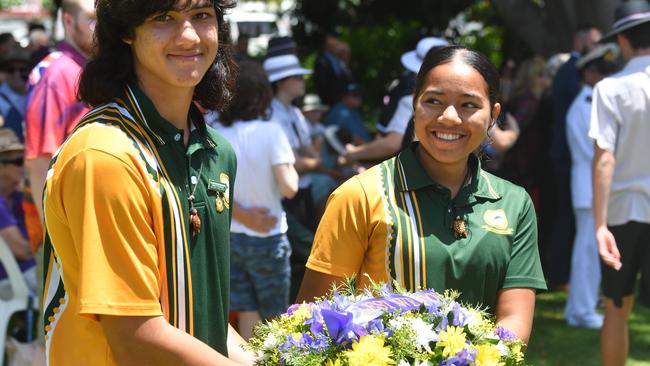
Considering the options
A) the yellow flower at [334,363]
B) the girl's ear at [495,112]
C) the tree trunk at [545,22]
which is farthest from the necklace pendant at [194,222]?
the tree trunk at [545,22]

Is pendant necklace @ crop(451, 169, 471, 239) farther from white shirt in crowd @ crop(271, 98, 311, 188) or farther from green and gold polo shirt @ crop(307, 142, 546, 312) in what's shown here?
white shirt in crowd @ crop(271, 98, 311, 188)

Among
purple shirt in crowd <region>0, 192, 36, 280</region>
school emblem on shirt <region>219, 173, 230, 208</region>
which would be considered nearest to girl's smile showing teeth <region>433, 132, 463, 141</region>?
school emblem on shirt <region>219, 173, 230, 208</region>

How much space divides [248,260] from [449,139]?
3.11 meters

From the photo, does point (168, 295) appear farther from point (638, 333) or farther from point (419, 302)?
point (638, 333)

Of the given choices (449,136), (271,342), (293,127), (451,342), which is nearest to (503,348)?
(451,342)

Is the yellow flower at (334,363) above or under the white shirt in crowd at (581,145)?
above

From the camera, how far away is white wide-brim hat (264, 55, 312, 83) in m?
8.07

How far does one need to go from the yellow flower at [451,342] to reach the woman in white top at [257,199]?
3.75m

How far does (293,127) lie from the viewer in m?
7.98

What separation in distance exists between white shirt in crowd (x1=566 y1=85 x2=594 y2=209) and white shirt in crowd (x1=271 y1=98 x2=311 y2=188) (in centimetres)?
229

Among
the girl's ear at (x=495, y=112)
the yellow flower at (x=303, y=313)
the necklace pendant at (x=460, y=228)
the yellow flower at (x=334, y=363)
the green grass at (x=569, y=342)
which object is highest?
the girl's ear at (x=495, y=112)

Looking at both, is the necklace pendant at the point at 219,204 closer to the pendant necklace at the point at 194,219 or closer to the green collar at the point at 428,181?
the pendant necklace at the point at 194,219

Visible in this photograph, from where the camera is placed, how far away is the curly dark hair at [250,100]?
6.28 metres

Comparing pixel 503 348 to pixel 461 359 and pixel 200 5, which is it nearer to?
pixel 461 359
